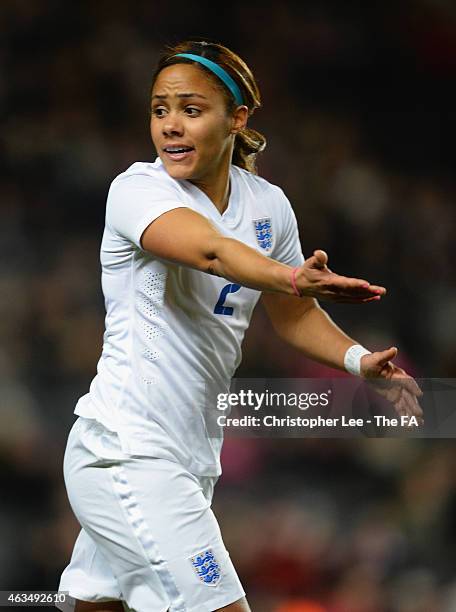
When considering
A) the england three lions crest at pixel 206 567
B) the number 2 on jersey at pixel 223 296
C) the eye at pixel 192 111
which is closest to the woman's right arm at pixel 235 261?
the number 2 on jersey at pixel 223 296

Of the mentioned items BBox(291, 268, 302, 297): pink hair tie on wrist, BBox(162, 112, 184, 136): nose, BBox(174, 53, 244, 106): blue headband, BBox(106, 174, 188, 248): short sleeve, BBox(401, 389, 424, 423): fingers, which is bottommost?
BBox(401, 389, 424, 423): fingers

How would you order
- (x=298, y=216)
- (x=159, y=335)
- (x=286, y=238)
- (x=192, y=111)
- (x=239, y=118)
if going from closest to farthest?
(x=159, y=335) < (x=192, y=111) < (x=239, y=118) < (x=286, y=238) < (x=298, y=216)

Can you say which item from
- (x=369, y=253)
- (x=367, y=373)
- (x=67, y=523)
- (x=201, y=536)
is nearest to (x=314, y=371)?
(x=369, y=253)

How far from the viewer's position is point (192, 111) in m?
2.15

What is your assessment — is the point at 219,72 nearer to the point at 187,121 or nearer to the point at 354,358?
the point at 187,121

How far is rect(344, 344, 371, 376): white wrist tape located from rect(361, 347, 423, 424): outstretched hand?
0.02 m

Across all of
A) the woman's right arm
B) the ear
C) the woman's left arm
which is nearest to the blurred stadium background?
the woman's left arm

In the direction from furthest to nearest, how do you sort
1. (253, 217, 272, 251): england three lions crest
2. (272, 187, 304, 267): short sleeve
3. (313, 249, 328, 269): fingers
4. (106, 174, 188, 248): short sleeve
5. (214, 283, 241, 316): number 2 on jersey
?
(272, 187, 304, 267): short sleeve < (253, 217, 272, 251): england three lions crest < (214, 283, 241, 316): number 2 on jersey < (106, 174, 188, 248): short sleeve < (313, 249, 328, 269): fingers

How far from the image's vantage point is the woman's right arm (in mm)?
1649

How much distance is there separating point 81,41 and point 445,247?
4.83ft

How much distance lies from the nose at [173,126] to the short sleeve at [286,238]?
1.04 feet

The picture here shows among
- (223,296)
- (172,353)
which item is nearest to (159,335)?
(172,353)

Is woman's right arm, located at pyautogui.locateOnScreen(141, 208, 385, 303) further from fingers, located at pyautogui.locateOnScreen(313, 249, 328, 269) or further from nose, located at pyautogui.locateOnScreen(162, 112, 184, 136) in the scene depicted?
nose, located at pyautogui.locateOnScreen(162, 112, 184, 136)

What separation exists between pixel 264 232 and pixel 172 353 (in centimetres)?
37
